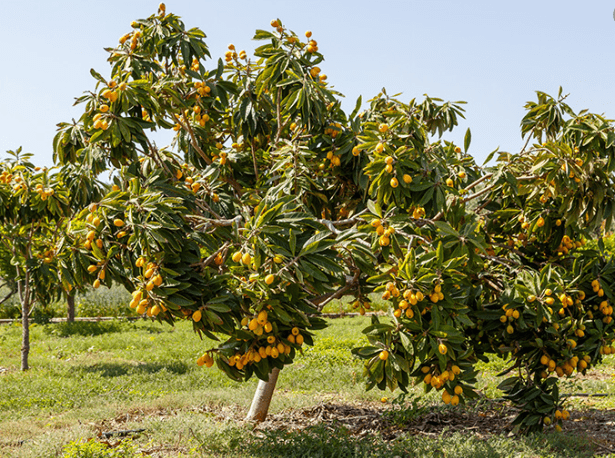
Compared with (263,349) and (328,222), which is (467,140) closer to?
(328,222)

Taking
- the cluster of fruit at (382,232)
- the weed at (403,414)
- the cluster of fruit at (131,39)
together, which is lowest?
the weed at (403,414)

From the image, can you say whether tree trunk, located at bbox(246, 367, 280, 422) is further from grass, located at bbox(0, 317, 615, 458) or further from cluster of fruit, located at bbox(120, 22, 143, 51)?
cluster of fruit, located at bbox(120, 22, 143, 51)

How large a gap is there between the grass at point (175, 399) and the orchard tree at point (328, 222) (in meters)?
0.78

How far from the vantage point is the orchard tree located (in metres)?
2.87

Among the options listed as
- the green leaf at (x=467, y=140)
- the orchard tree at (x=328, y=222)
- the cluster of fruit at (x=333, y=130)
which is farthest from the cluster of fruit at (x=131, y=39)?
the green leaf at (x=467, y=140)

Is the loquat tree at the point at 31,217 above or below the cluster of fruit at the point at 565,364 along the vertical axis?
above

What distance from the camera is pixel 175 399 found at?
5.78 m

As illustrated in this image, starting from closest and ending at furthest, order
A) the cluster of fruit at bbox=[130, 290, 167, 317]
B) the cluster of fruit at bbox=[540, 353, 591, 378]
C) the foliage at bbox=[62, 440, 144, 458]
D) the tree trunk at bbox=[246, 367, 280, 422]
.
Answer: the cluster of fruit at bbox=[130, 290, 167, 317] → the foliage at bbox=[62, 440, 144, 458] → the cluster of fruit at bbox=[540, 353, 591, 378] → the tree trunk at bbox=[246, 367, 280, 422]

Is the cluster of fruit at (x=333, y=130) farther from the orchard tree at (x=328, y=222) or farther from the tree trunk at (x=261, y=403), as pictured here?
the tree trunk at (x=261, y=403)

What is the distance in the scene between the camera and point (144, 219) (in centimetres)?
277

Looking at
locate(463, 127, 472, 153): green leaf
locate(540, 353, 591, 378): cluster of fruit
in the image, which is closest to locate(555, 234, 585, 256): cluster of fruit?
locate(540, 353, 591, 378): cluster of fruit

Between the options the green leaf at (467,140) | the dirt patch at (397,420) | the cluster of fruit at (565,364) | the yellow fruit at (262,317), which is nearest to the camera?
the yellow fruit at (262,317)

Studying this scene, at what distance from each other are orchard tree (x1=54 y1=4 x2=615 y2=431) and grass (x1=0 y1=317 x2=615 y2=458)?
0.78 meters

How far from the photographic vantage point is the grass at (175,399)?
3961mm
